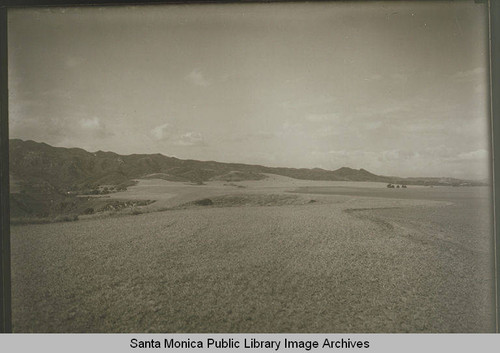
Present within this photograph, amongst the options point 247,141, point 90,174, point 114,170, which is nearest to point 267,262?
point 247,141

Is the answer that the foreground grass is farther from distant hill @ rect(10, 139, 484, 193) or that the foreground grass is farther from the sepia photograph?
distant hill @ rect(10, 139, 484, 193)

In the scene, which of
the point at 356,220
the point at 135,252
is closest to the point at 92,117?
the point at 135,252

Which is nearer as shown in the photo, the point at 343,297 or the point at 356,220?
the point at 343,297

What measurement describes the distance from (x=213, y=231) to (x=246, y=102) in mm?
1205

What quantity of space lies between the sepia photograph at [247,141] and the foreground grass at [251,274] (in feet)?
0.06

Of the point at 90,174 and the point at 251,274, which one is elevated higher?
the point at 90,174

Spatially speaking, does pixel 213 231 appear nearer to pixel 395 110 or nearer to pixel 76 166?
pixel 76 166

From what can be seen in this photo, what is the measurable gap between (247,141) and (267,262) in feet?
3.53

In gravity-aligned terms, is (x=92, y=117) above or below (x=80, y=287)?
above

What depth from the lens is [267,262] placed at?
2.59m

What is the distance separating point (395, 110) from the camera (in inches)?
107

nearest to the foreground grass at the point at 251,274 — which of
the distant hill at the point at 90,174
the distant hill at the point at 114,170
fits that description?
the distant hill at the point at 90,174

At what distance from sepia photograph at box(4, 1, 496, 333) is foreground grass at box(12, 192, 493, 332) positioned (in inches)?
0.7

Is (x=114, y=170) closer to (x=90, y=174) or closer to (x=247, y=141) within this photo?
(x=90, y=174)
